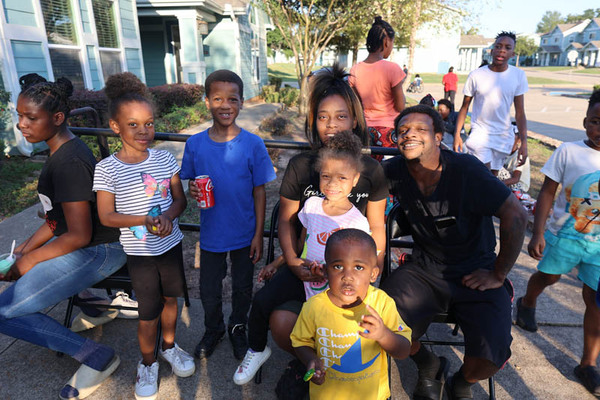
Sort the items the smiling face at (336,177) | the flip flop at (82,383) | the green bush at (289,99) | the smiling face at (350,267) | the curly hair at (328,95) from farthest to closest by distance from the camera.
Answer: the green bush at (289,99) < the curly hair at (328,95) < the flip flop at (82,383) < the smiling face at (336,177) < the smiling face at (350,267)

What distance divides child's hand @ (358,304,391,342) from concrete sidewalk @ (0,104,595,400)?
0.93 m

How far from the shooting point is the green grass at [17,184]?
5.38 m

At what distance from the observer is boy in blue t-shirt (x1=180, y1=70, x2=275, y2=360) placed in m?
2.50

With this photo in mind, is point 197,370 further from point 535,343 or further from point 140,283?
point 535,343

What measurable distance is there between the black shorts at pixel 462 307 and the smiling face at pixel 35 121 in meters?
2.24

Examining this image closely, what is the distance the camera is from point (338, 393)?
183cm

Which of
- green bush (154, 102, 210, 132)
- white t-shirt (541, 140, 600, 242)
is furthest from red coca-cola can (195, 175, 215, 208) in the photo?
green bush (154, 102, 210, 132)

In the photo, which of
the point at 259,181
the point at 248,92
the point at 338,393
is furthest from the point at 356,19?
the point at 338,393

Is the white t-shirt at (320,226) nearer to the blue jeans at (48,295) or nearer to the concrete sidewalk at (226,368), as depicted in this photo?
the concrete sidewalk at (226,368)

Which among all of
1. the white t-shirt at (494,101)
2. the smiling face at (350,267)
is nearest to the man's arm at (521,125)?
the white t-shirt at (494,101)

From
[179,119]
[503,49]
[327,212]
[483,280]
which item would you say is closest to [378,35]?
[503,49]

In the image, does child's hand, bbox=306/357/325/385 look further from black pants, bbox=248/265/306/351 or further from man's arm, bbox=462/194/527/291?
man's arm, bbox=462/194/527/291

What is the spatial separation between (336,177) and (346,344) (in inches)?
35.3

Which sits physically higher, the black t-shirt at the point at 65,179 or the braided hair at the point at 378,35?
the braided hair at the point at 378,35
